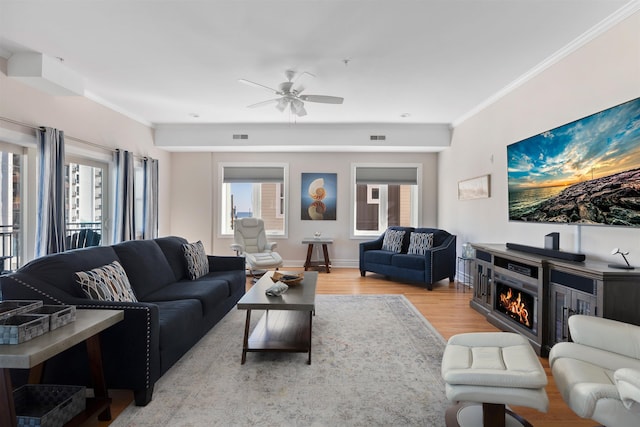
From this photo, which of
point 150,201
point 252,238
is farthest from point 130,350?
point 150,201

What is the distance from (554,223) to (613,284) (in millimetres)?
1088

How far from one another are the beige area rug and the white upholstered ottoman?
1.06ft

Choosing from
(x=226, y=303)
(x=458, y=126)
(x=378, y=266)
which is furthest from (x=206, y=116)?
(x=458, y=126)

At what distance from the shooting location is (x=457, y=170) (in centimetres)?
586

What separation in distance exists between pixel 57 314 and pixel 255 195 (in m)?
5.49

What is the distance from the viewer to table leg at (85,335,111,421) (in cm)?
193

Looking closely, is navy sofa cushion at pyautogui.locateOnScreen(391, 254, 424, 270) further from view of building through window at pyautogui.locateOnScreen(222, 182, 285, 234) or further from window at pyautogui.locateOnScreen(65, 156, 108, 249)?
window at pyautogui.locateOnScreen(65, 156, 108, 249)

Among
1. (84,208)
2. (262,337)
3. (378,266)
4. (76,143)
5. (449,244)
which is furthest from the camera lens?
(378,266)

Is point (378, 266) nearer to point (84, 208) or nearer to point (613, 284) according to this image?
point (613, 284)

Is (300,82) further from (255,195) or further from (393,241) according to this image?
(255,195)

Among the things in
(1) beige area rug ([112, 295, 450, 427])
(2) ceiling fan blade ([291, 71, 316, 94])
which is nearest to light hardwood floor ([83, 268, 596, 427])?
(1) beige area rug ([112, 295, 450, 427])

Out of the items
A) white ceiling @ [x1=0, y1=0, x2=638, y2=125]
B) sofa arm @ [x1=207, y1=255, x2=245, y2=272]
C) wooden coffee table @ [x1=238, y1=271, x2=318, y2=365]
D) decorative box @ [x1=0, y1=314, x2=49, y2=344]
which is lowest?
wooden coffee table @ [x1=238, y1=271, x2=318, y2=365]

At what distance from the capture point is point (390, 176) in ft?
22.8

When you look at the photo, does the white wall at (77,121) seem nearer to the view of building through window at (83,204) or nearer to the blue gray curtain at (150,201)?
the blue gray curtain at (150,201)
